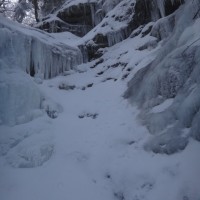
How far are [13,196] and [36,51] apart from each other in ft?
29.6

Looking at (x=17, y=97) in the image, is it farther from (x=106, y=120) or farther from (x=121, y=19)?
(x=121, y=19)

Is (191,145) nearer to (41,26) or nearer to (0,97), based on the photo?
(0,97)

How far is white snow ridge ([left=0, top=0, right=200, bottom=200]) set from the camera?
7.88 metres

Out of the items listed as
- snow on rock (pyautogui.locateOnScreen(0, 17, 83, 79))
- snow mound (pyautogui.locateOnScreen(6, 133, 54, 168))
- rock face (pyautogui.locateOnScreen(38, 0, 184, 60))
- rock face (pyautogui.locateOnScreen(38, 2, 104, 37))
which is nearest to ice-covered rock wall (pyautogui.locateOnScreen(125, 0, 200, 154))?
snow mound (pyautogui.locateOnScreen(6, 133, 54, 168))

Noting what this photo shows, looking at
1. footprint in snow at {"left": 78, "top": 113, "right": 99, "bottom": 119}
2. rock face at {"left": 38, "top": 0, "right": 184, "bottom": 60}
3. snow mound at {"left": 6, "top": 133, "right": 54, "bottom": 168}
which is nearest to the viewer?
snow mound at {"left": 6, "top": 133, "right": 54, "bottom": 168}

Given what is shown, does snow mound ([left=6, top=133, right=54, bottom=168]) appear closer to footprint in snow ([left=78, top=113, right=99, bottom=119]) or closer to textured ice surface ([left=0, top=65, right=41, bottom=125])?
textured ice surface ([left=0, top=65, right=41, bottom=125])

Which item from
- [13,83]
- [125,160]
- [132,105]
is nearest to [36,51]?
[13,83]

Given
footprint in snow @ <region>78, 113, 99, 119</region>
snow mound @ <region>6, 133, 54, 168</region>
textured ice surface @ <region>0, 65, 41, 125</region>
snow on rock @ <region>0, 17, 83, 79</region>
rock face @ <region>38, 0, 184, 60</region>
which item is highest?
rock face @ <region>38, 0, 184, 60</region>

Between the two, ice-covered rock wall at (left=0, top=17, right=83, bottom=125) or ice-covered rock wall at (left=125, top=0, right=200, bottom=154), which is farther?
ice-covered rock wall at (left=0, top=17, right=83, bottom=125)

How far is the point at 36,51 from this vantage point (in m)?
15.5

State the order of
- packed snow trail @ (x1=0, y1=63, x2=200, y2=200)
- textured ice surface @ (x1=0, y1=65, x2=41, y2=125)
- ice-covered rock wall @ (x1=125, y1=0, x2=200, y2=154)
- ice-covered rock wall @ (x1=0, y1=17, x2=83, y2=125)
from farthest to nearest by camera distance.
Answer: ice-covered rock wall @ (x1=0, y1=17, x2=83, y2=125) → textured ice surface @ (x1=0, y1=65, x2=41, y2=125) → ice-covered rock wall @ (x1=125, y1=0, x2=200, y2=154) → packed snow trail @ (x1=0, y1=63, x2=200, y2=200)

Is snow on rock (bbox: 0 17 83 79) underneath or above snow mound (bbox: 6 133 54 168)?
above

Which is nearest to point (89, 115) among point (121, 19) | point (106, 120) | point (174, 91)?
point (106, 120)

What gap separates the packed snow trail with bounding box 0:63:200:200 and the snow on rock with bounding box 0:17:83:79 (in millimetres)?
3377
